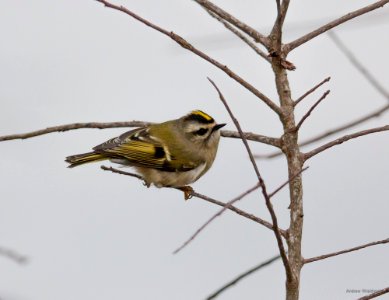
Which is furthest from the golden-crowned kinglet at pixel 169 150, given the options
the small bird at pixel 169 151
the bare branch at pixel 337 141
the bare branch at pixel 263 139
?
the bare branch at pixel 337 141

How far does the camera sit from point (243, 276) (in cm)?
175

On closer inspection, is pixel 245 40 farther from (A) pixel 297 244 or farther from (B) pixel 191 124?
(B) pixel 191 124

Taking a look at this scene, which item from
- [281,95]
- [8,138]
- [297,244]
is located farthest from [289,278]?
[8,138]

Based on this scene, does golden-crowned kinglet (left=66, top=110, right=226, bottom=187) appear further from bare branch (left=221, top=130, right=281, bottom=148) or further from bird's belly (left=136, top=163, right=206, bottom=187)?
bare branch (left=221, top=130, right=281, bottom=148)

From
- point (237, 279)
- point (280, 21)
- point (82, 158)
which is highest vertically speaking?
point (82, 158)

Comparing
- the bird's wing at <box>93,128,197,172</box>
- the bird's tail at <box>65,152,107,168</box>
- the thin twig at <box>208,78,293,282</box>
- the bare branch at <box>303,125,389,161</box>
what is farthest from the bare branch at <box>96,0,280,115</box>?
the bird's wing at <box>93,128,197,172</box>

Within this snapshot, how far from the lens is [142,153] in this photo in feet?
13.4

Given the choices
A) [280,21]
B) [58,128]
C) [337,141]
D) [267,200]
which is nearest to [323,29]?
[280,21]

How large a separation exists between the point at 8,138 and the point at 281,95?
1.08 m

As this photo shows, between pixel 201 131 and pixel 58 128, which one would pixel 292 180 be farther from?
pixel 201 131

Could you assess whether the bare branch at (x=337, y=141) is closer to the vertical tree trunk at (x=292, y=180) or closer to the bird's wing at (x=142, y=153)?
the vertical tree trunk at (x=292, y=180)

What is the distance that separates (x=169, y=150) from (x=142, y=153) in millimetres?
215

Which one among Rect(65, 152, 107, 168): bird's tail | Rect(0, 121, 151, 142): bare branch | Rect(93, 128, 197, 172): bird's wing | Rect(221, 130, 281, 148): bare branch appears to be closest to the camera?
Rect(221, 130, 281, 148): bare branch

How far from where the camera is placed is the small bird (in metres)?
4.01
